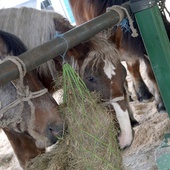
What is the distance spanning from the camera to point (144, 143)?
225 cm

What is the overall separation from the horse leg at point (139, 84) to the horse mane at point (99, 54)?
1251 millimetres

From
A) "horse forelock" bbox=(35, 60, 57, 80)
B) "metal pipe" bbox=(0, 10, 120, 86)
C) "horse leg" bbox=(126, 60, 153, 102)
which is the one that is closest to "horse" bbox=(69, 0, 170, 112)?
"horse leg" bbox=(126, 60, 153, 102)

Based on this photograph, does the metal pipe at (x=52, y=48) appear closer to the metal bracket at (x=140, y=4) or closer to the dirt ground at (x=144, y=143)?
the metal bracket at (x=140, y=4)

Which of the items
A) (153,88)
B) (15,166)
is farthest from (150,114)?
(15,166)

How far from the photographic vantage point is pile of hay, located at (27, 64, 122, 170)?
3.58 ft

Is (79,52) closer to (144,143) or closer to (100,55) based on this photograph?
(100,55)

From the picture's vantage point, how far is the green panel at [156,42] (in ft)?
4.21

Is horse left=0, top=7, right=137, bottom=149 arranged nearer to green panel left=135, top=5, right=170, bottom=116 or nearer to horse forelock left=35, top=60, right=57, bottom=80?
horse forelock left=35, top=60, right=57, bottom=80

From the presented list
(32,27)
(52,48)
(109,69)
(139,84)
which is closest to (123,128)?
(109,69)

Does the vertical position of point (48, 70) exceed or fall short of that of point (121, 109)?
it exceeds it

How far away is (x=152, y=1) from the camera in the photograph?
1.26 m

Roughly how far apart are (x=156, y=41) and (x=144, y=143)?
3.76ft

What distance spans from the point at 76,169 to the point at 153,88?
165cm

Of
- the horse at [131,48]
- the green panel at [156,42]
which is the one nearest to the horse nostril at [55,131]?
the green panel at [156,42]
